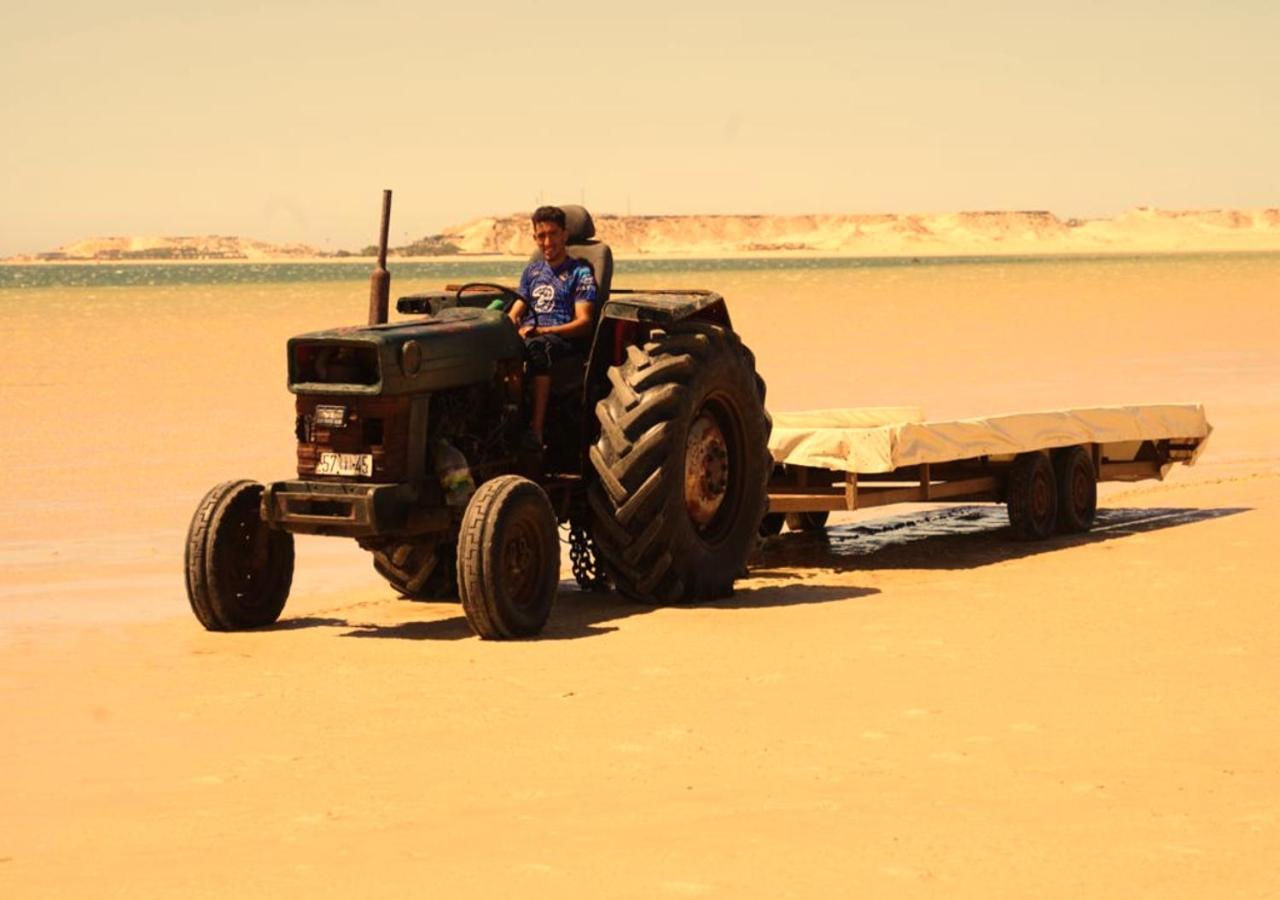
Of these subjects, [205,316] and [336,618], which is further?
[205,316]

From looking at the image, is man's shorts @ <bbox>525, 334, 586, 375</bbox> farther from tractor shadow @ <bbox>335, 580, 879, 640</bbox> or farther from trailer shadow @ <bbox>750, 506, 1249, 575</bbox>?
trailer shadow @ <bbox>750, 506, 1249, 575</bbox>

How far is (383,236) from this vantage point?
10.8 metres

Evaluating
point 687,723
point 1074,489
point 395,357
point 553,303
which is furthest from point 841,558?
point 687,723

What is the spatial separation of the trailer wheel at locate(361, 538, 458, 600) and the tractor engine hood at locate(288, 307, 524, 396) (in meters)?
1.27

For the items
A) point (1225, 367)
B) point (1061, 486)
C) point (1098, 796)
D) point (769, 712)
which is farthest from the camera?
point (1225, 367)

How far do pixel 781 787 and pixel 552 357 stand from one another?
175 inches

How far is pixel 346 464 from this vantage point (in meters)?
9.59

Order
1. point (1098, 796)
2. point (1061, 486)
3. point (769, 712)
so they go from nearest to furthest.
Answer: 1. point (1098, 796)
2. point (769, 712)
3. point (1061, 486)

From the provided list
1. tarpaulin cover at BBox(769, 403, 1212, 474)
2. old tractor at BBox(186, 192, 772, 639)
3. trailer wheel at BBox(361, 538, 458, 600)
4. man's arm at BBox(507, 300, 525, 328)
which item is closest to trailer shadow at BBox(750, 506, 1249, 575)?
tarpaulin cover at BBox(769, 403, 1212, 474)

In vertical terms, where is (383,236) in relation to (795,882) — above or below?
above

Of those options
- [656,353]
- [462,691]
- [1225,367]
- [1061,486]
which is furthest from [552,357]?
[1225,367]

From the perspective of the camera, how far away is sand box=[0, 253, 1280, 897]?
18.8 ft

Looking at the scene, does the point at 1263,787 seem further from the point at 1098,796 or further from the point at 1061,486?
the point at 1061,486

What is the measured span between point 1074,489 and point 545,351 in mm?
4457
